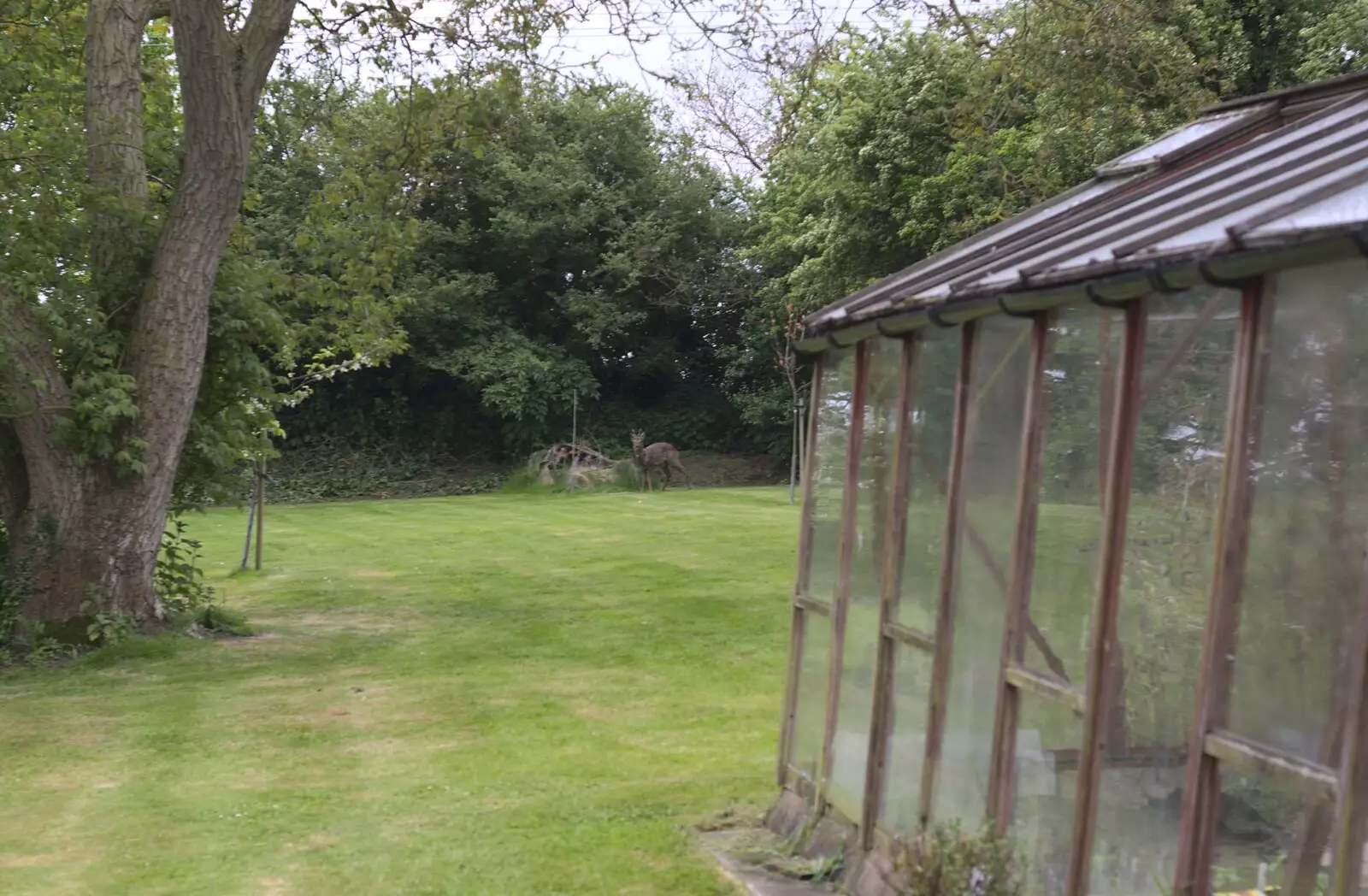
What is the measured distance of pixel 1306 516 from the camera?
3014 millimetres

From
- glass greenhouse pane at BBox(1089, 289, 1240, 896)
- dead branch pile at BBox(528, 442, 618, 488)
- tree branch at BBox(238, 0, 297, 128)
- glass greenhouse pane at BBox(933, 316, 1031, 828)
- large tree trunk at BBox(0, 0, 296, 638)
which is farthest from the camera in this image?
dead branch pile at BBox(528, 442, 618, 488)

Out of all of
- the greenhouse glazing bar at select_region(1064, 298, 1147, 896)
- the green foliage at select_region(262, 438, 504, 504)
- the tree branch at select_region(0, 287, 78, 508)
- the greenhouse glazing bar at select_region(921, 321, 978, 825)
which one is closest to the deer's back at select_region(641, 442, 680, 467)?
the green foliage at select_region(262, 438, 504, 504)

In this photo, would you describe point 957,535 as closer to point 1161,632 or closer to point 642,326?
point 1161,632

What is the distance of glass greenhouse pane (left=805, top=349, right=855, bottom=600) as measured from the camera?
5.64 m

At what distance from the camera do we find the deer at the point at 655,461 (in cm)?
2642

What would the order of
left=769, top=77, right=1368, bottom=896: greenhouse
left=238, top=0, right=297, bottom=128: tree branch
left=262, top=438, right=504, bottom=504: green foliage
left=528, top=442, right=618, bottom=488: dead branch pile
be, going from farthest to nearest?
left=262, top=438, right=504, bottom=504: green foliage
left=528, top=442, right=618, bottom=488: dead branch pile
left=238, top=0, right=297, bottom=128: tree branch
left=769, top=77, right=1368, bottom=896: greenhouse

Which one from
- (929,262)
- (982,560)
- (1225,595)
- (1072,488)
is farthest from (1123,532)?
(929,262)

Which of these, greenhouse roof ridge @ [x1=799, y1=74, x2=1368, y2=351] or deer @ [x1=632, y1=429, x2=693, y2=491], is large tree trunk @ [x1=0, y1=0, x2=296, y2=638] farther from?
deer @ [x1=632, y1=429, x2=693, y2=491]

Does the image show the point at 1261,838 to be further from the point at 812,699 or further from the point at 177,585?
the point at 177,585

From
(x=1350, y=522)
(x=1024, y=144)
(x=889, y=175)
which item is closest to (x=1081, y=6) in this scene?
(x=1024, y=144)

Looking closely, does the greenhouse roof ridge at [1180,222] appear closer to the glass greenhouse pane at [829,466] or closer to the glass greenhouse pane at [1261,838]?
the glass greenhouse pane at [829,466]

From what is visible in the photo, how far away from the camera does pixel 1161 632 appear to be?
11.7 feet

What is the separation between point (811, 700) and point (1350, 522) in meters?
3.27

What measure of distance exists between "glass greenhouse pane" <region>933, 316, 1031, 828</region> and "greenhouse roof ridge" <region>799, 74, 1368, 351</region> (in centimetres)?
21
